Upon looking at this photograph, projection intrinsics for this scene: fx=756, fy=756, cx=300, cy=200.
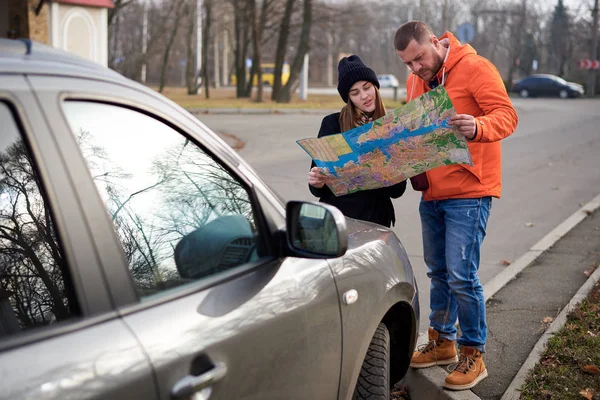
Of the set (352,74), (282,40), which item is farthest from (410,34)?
(282,40)

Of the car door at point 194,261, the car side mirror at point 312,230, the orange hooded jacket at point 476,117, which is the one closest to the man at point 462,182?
the orange hooded jacket at point 476,117

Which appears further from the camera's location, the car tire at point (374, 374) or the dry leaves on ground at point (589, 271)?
the dry leaves on ground at point (589, 271)

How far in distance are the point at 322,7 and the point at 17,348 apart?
34.5m

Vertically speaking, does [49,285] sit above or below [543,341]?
above

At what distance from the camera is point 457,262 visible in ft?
12.6

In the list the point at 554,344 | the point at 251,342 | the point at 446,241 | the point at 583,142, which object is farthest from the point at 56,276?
the point at 583,142

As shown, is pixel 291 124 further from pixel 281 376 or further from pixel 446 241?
pixel 281 376

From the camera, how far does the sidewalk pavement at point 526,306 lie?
13.4 feet

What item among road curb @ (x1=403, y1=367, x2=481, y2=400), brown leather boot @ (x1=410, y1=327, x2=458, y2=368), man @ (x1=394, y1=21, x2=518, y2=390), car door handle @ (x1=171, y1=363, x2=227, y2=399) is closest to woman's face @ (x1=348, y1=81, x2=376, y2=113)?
man @ (x1=394, y1=21, x2=518, y2=390)

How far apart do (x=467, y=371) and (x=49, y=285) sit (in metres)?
A: 2.69

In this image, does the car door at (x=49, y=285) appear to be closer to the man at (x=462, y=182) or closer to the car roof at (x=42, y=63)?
the car roof at (x=42, y=63)

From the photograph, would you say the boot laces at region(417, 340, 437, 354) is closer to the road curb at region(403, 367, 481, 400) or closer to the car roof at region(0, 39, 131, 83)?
the road curb at region(403, 367, 481, 400)

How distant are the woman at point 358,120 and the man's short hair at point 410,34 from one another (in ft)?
1.06

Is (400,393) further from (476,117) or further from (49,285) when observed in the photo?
(49,285)
